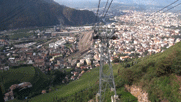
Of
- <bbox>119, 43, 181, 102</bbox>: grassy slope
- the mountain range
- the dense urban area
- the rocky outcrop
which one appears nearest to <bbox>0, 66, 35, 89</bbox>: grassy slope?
A: the dense urban area

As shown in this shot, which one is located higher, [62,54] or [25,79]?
[62,54]

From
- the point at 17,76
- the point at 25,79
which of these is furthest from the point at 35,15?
the point at 25,79

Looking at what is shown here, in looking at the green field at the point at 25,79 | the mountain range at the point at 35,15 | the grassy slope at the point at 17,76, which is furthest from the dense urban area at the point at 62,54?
the mountain range at the point at 35,15

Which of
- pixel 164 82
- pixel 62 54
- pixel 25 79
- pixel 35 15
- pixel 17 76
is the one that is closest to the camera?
pixel 164 82

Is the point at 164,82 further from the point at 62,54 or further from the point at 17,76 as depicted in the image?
the point at 62,54

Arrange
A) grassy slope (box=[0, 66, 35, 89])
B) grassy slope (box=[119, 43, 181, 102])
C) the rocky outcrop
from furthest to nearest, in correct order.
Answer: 1. grassy slope (box=[0, 66, 35, 89])
2. the rocky outcrop
3. grassy slope (box=[119, 43, 181, 102])

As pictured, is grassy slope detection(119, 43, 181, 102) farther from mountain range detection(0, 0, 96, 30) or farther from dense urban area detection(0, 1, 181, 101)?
mountain range detection(0, 0, 96, 30)
